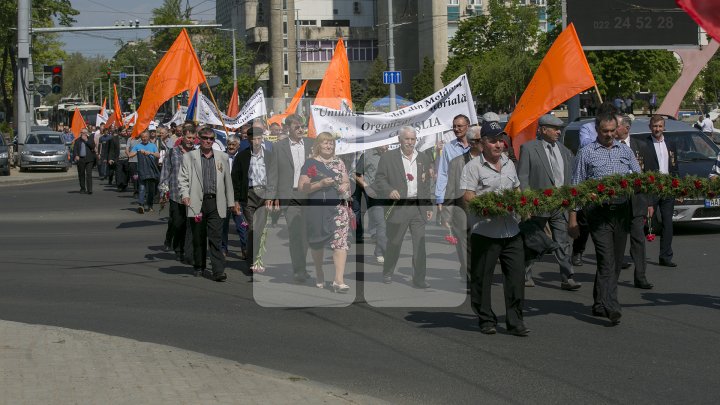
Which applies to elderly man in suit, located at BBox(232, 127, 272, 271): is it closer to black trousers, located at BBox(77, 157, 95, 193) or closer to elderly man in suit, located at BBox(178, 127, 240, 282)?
elderly man in suit, located at BBox(178, 127, 240, 282)

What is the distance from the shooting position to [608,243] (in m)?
9.88

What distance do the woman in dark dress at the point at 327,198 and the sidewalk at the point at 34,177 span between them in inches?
1044

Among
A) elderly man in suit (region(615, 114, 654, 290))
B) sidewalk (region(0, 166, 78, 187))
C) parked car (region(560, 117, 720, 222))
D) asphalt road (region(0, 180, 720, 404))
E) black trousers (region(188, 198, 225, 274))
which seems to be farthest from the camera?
sidewalk (region(0, 166, 78, 187))

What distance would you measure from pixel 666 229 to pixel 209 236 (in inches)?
215

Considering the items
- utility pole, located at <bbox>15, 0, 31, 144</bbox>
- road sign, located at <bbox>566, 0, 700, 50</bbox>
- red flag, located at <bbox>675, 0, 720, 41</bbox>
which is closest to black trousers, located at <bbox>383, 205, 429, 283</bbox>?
red flag, located at <bbox>675, 0, 720, 41</bbox>

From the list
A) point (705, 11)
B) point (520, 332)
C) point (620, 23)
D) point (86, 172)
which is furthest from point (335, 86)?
point (86, 172)

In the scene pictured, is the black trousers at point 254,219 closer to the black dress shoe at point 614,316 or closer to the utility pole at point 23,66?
the black dress shoe at point 614,316

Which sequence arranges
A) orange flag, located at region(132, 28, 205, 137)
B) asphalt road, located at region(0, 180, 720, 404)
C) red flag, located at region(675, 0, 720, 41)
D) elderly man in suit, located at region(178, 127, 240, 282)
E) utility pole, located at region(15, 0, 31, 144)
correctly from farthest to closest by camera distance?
utility pole, located at region(15, 0, 31, 144), orange flag, located at region(132, 28, 205, 137), elderly man in suit, located at region(178, 127, 240, 282), red flag, located at region(675, 0, 720, 41), asphalt road, located at region(0, 180, 720, 404)

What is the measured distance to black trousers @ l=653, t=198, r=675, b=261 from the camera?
1327 centimetres

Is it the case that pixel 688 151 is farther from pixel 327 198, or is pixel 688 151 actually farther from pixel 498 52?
pixel 498 52

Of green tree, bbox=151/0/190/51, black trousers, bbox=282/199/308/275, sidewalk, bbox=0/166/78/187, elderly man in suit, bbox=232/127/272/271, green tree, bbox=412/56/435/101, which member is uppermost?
green tree, bbox=151/0/190/51

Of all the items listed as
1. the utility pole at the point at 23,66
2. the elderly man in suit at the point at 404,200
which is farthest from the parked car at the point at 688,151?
the utility pole at the point at 23,66

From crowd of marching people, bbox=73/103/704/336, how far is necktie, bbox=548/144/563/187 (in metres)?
0.01

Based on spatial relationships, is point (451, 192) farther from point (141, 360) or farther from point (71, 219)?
point (71, 219)
